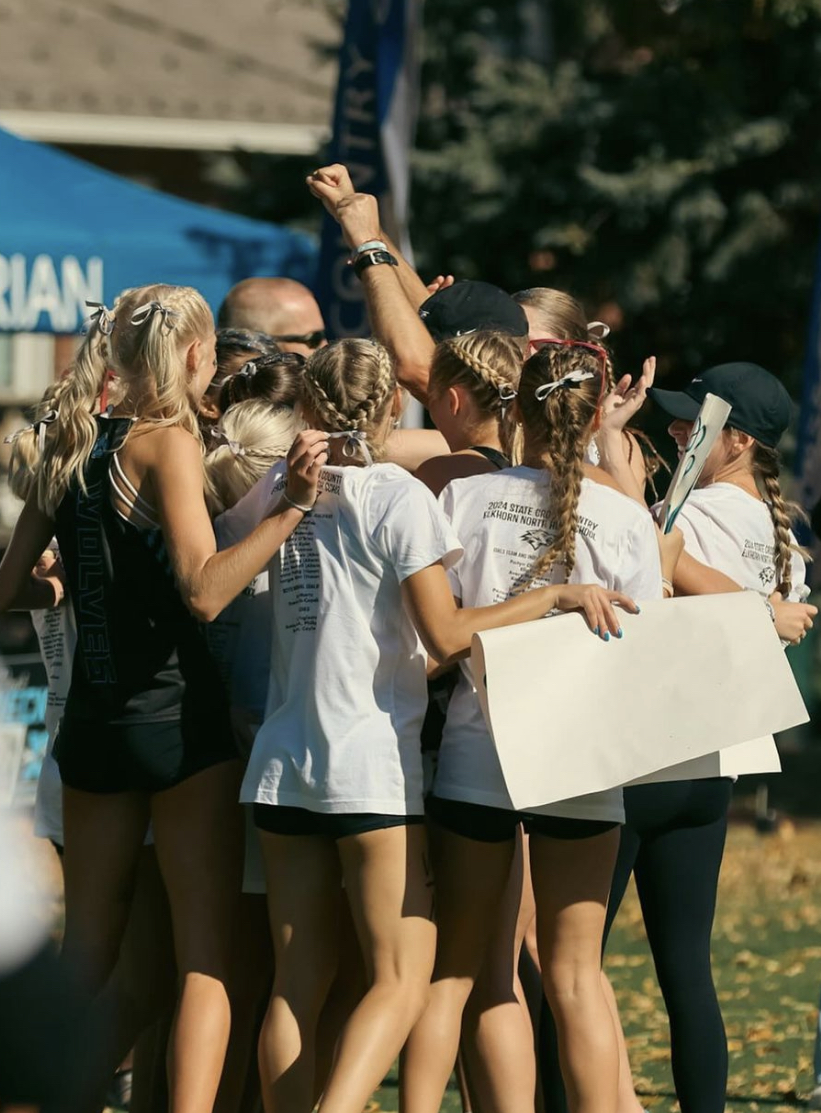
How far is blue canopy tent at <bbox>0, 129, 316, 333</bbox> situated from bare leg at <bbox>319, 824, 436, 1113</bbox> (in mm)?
4245

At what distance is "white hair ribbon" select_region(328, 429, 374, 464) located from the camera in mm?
3826

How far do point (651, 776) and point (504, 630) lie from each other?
590 mm

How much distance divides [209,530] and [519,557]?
2.20ft

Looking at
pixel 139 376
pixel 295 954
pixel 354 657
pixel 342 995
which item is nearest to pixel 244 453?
pixel 139 376

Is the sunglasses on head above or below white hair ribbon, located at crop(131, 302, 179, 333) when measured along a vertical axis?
above

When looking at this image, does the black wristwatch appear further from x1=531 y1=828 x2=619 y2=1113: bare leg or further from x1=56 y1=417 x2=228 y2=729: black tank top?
x1=531 y1=828 x2=619 y2=1113: bare leg

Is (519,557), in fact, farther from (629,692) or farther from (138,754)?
(138,754)

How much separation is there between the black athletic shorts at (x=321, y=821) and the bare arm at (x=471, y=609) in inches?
13.9

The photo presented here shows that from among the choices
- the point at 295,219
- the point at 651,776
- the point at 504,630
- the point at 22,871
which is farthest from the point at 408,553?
the point at 295,219

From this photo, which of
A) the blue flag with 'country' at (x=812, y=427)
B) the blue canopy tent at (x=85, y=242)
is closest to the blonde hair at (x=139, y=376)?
the blue canopy tent at (x=85, y=242)

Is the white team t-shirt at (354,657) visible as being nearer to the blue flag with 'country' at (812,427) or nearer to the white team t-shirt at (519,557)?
the white team t-shirt at (519,557)

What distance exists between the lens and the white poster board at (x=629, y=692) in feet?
12.1

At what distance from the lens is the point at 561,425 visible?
387cm

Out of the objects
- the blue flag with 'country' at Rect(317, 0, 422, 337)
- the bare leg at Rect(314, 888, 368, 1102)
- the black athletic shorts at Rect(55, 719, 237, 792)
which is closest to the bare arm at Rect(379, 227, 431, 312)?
the black athletic shorts at Rect(55, 719, 237, 792)
